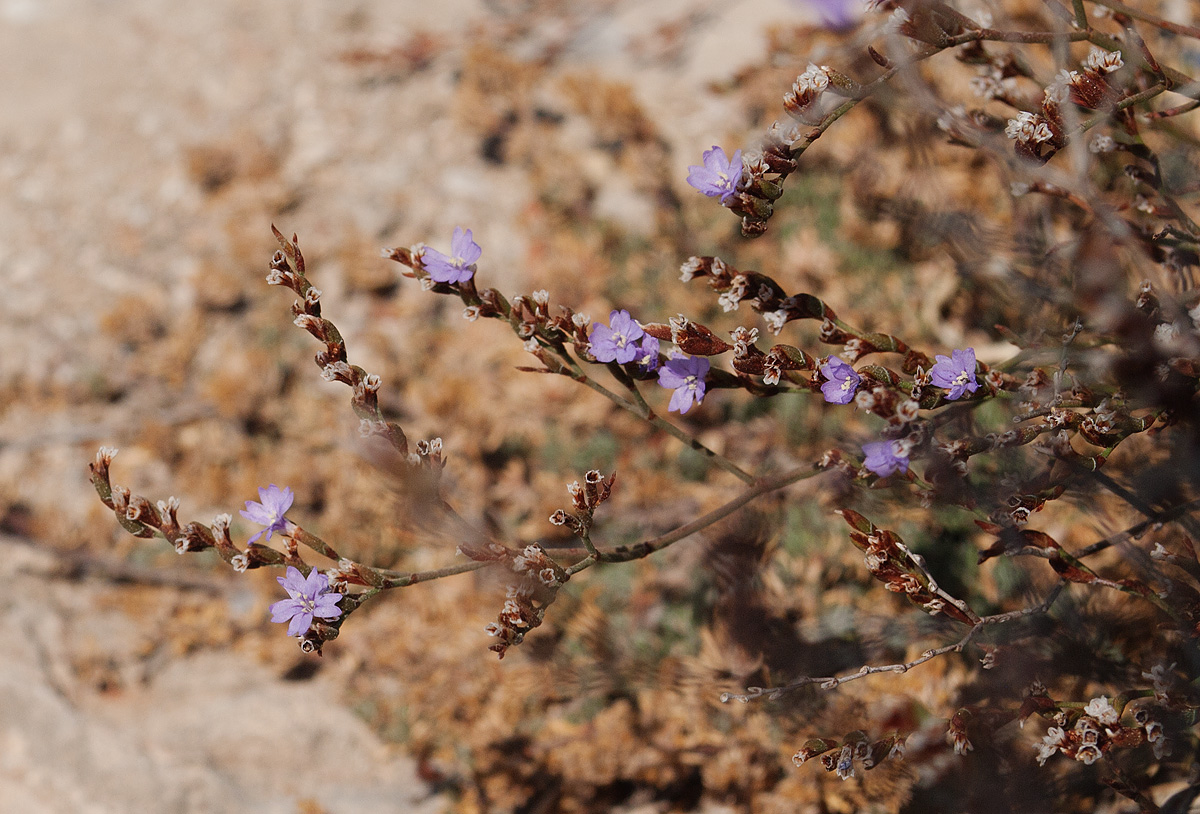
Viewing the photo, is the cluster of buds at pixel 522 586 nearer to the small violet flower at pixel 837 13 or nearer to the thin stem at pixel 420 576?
the thin stem at pixel 420 576

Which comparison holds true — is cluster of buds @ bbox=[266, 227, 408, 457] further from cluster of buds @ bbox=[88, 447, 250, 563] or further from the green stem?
cluster of buds @ bbox=[88, 447, 250, 563]

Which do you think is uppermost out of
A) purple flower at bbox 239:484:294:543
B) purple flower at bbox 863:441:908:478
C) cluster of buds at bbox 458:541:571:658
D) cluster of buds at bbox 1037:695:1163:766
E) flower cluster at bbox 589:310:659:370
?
flower cluster at bbox 589:310:659:370

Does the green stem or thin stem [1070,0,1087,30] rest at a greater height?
thin stem [1070,0,1087,30]

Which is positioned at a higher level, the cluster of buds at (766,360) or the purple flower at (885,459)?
the cluster of buds at (766,360)

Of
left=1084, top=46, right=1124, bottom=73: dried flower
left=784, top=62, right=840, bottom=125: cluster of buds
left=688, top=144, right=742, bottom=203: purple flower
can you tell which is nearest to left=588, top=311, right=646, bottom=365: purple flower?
left=688, top=144, right=742, bottom=203: purple flower

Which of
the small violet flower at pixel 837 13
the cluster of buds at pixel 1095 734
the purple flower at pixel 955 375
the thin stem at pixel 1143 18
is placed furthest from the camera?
the small violet flower at pixel 837 13

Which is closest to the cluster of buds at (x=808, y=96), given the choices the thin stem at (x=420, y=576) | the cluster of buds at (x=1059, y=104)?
the cluster of buds at (x=1059, y=104)

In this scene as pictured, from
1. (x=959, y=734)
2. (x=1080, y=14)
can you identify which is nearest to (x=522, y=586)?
(x=959, y=734)
